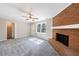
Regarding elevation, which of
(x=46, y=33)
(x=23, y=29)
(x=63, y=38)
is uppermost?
(x=23, y=29)

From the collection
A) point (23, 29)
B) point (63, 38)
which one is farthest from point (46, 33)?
point (23, 29)

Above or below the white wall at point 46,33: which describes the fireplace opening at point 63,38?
below

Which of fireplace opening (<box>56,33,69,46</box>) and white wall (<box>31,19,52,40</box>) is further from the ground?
white wall (<box>31,19,52,40</box>)

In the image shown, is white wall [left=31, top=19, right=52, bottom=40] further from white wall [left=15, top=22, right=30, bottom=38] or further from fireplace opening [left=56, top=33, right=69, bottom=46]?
fireplace opening [left=56, top=33, right=69, bottom=46]

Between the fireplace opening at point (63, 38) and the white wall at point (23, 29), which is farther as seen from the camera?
the white wall at point (23, 29)

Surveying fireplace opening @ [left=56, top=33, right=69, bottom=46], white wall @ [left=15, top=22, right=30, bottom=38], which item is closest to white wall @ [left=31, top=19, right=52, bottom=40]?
white wall @ [left=15, top=22, right=30, bottom=38]

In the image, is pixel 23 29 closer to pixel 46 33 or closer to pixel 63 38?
pixel 46 33

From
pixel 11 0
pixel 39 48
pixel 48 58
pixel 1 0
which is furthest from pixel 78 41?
pixel 1 0

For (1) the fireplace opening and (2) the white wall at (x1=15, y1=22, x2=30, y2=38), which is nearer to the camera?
(1) the fireplace opening

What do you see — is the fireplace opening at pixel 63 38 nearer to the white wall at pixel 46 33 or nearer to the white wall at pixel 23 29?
the white wall at pixel 46 33

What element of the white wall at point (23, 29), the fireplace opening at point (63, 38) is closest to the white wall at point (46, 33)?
the white wall at point (23, 29)

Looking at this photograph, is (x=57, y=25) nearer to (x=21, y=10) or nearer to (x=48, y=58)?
(x=21, y=10)

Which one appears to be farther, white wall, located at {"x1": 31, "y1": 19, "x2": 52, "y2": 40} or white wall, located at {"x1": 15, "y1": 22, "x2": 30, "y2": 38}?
white wall, located at {"x1": 15, "y1": 22, "x2": 30, "y2": 38}

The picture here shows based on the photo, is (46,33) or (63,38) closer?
(46,33)
